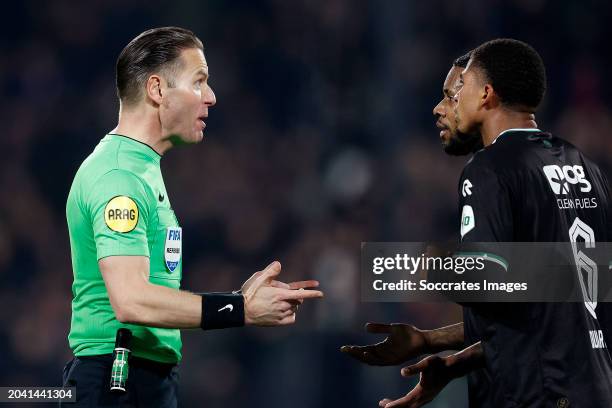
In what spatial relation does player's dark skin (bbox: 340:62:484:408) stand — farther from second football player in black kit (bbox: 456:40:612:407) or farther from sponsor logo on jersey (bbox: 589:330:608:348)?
sponsor logo on jersey (bbox: 589:330:608:348)

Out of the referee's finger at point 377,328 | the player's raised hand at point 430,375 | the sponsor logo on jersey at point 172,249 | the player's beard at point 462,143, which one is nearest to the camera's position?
the player's raised hand at point 430,375

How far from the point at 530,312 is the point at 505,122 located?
0.75m

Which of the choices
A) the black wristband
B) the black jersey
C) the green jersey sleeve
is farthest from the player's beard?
the green jersey sleeve

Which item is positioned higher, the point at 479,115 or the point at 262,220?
the point at 262,220

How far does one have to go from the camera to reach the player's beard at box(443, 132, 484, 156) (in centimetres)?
365

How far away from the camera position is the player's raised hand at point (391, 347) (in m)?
3.43

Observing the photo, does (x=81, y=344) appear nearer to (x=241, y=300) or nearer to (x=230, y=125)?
(x=241, y=300)

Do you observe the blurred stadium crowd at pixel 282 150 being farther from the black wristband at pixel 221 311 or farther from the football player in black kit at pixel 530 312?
the black wristband at pixel 221 311

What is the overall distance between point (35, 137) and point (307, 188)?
251cm

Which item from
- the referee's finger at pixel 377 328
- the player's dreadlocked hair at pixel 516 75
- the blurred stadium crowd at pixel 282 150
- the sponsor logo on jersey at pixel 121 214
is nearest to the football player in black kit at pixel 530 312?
the player's dreadlocked hair at pixel 516 75

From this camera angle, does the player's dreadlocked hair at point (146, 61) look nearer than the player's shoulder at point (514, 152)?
No

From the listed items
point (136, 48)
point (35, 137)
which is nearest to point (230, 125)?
point (35, 137)

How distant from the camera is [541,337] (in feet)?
10.2

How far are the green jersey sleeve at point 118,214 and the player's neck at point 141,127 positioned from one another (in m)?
0.30
